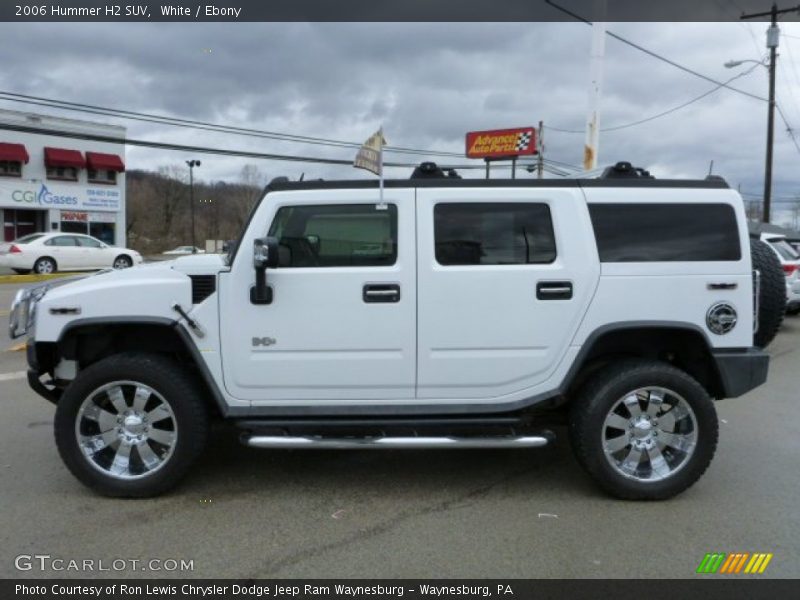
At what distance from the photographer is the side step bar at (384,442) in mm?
3939

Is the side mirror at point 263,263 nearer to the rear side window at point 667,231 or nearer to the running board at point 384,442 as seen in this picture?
the running board at point 384,442

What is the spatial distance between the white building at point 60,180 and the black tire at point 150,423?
3319 cm

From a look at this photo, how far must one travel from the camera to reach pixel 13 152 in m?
32.1

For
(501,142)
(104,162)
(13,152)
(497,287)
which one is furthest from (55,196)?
(497,287)

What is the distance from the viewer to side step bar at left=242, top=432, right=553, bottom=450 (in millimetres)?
3939

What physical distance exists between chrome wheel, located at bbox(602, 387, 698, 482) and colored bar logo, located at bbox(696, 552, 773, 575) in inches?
27.4

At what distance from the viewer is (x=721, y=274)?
4.07m

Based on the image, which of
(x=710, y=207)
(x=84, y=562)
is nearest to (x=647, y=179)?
(x=710, y=207)

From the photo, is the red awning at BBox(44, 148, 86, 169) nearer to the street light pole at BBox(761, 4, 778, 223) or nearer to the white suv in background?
the street light pole at BBox(761, 4, 778, 223)

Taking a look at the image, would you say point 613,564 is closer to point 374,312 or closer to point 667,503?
point 667,503

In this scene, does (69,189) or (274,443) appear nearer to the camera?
(274,443)
